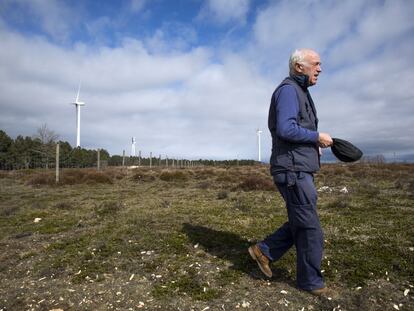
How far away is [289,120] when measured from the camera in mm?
3729

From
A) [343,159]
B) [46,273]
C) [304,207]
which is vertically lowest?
[46,273]

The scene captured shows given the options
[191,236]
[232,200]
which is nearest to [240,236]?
[191,236]

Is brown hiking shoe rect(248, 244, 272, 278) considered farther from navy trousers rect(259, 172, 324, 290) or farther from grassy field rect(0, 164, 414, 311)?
navy trousers rect(259, 172, 324, 290)

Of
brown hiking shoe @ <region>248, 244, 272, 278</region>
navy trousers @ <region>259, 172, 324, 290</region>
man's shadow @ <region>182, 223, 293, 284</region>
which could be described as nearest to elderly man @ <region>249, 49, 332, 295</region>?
navy trousers @ <region>259, 172, 324, 290</region>

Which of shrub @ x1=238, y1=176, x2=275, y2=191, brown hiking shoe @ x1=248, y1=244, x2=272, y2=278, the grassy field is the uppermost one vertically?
shrub @ x1=238, y1=176, x2=275, y2=191

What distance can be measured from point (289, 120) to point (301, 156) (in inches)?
15.7

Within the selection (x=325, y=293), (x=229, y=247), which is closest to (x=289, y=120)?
(x=325, y=293)

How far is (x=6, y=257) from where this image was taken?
19.4 feet

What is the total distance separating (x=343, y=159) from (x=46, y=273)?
13.8 ft

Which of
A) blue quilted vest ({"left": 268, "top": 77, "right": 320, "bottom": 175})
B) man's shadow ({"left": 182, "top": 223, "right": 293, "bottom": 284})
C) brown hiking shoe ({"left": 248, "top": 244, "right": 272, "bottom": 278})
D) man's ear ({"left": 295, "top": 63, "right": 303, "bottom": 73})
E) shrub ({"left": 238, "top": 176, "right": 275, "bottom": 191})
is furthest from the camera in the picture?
shrub ({"left": 238, "top": 176, "right": 275, "bottom": 191})

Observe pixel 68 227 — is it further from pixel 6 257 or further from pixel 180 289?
pixel 180 289

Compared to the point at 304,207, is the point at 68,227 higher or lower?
lower

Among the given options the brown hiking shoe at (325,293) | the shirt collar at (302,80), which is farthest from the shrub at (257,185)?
the shirt collar at (302,80)

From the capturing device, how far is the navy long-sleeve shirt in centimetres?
367
